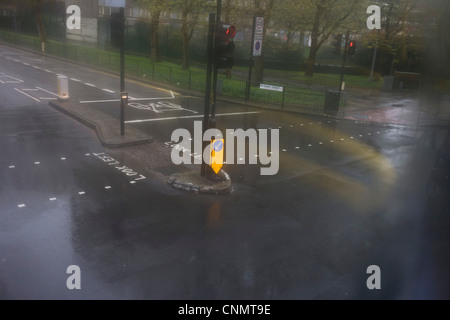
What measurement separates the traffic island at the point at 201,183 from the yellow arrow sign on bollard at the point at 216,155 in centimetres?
31

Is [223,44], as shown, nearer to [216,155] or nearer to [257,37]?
[216,155]

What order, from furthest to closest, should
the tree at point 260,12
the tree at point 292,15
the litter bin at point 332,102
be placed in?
the tree at point 292,15 < the tree at point 260,12 < the litter bin at point 332,102

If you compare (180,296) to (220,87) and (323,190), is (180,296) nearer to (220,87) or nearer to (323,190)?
(323,190)

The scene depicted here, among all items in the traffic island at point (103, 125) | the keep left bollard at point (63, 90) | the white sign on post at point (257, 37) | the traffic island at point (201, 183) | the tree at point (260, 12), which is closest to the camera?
the traffic island at point (201, 183)

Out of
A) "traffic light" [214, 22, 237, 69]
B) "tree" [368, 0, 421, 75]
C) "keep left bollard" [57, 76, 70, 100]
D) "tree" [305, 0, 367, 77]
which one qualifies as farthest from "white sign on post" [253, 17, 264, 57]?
"tree" [368, 0, 421, 75]

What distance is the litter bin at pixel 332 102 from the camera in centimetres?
2170

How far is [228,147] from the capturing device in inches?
575

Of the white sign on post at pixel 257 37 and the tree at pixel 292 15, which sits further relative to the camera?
the tree at pixel 292 15

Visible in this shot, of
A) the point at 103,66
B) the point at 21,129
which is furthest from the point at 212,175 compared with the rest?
the point at 103,66

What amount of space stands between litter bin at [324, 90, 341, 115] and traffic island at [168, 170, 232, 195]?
39.8 ft

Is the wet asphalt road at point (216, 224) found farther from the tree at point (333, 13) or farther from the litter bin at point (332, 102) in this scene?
the tree at point (333, 13)

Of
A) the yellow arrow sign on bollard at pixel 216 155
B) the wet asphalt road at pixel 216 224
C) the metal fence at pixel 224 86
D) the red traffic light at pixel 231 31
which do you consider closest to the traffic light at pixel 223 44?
the red traffic light at pixel 231 31

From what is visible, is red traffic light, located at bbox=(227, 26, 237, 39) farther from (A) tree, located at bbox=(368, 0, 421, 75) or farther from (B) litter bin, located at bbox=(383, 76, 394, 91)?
(A) tree, located at bbox=(368, 0, 421, 75)

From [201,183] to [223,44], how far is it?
131 inches
